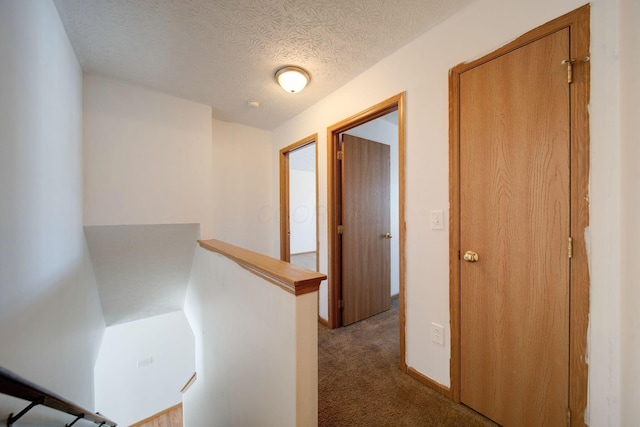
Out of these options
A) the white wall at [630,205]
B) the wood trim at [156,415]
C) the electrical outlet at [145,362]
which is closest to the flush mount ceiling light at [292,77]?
the white wall at [630,205]

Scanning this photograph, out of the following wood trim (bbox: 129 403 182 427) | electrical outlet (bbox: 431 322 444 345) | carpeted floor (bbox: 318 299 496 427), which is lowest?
wood trim (bbox: 129 403 182 427)

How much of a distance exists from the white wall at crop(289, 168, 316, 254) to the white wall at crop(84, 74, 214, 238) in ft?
13.5

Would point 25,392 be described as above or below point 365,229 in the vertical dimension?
below

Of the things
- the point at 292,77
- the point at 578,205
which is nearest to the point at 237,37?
the point at 292,77

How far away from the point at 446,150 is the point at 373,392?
5.37ft

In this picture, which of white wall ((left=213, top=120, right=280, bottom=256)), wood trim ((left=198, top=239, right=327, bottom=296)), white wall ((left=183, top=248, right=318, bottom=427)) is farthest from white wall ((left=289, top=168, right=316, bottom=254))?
wood trim ((left=198, top=239, right=327, bottom=296))

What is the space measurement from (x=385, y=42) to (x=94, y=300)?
11.9 feet

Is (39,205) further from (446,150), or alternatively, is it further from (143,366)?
(143,366)

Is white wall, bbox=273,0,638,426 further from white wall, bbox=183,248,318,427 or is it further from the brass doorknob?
white wall, bbox=183,248,318,427

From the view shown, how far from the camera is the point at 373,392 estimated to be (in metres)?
1.51

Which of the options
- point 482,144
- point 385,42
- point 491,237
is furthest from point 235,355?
point 385,42

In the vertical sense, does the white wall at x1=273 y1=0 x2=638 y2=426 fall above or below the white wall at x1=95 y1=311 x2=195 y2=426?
above

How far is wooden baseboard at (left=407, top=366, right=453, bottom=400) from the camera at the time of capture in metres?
1.42

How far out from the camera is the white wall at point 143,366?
3.10 m
